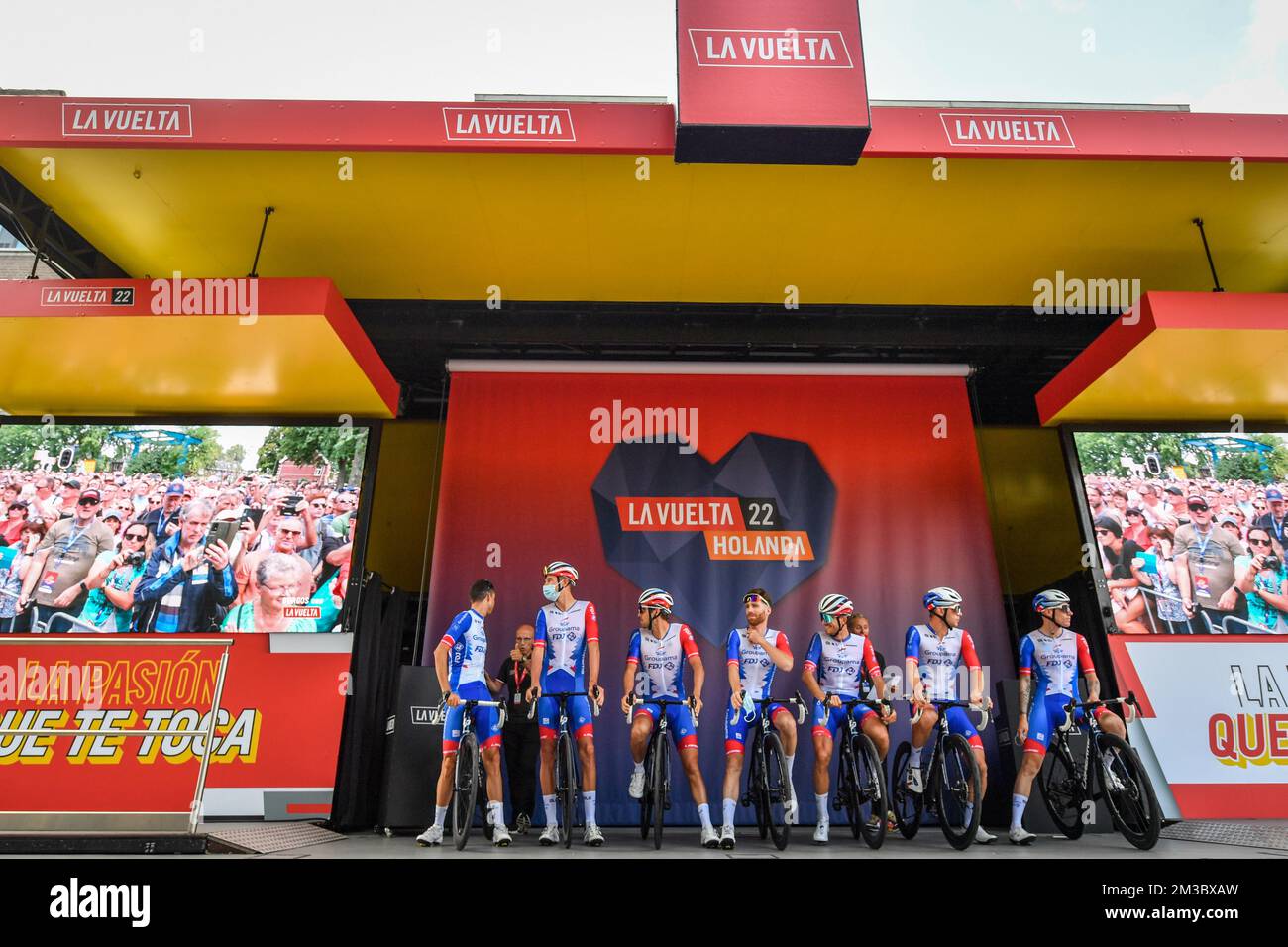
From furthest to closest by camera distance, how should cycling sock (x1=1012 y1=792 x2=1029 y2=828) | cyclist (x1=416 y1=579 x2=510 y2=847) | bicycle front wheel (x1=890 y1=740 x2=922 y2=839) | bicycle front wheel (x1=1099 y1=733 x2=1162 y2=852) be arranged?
1. bicycle front wheel (x1=890 y1=740 x2=922 y2=839)
2. cycling sock (x1=1012 y1=792 x2=1029 y2=828)
3. cyclist (x1=416 y1=579 x2=510 y2=847)
4. bicycle front wheel (x1=1099 y1=733 x2=1162 y2=852)

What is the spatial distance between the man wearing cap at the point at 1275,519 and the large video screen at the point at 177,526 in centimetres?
907

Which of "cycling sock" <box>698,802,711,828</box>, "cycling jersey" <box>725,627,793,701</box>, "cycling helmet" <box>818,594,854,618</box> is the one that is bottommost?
"cycling sock" <box>698,802,711,828</box>

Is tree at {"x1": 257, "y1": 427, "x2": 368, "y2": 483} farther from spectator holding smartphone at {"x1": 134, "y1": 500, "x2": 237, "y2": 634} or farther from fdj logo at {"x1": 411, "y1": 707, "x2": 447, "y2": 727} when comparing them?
fdj logo at {"x1": 411, "y1": 707, "x2": 447, "y2": 727}

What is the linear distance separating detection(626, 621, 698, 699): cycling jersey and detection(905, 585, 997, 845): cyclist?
1672 mm

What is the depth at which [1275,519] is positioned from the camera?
8773mm

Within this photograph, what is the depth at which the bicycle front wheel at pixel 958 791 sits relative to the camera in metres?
5.82

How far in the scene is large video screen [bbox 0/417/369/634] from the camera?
838 cm

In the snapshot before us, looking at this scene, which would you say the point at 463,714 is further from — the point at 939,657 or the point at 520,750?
the point at 939,657

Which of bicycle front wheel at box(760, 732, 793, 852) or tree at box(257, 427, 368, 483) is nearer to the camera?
bicycle front wheel at box(760, 732, 793, 852)

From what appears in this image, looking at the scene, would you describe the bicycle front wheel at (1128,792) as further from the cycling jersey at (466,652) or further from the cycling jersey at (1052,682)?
the cycling jersey at (466,652)

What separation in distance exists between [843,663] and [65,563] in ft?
24.5

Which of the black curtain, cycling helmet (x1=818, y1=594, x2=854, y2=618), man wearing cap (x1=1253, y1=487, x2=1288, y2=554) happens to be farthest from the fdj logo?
man wearing cap (x1=1253, y1=487, x2=1288, y2=554)
